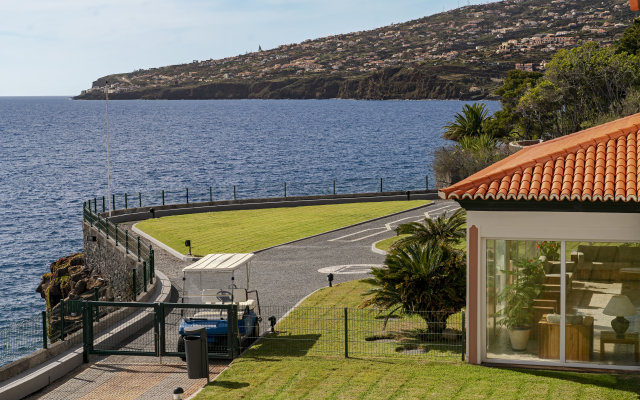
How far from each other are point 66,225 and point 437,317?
48880 millimetres

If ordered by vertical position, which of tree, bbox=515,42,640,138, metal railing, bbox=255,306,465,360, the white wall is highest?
tree, bbox=515,42,640,138

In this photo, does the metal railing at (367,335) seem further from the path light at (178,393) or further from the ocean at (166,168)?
the ocean at (166,168)

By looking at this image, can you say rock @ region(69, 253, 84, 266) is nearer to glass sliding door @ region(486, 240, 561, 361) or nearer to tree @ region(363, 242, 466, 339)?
tree @ region(363, 242, 466, 339)

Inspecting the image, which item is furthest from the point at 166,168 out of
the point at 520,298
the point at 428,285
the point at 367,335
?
the point at 520,298

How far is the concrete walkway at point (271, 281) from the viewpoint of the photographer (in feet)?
52.4

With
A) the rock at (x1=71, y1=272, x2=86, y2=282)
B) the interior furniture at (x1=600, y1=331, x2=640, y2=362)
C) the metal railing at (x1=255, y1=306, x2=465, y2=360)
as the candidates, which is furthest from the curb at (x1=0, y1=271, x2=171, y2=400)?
the rock at (x1=71, y1=272, x2=86, y2=282)

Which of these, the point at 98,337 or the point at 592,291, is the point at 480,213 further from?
the point at 98,337

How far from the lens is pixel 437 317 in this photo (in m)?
18.5

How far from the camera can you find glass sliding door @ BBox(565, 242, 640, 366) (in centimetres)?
1557

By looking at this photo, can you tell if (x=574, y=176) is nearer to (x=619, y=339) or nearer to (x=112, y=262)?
(x=619, y=339)

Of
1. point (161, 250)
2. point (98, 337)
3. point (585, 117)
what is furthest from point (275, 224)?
point (585, 117)

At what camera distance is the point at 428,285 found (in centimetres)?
1836

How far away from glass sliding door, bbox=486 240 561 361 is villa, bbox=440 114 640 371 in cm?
2

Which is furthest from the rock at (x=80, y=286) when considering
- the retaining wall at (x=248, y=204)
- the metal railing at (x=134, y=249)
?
the retaining wall at (x=248, y=204)
